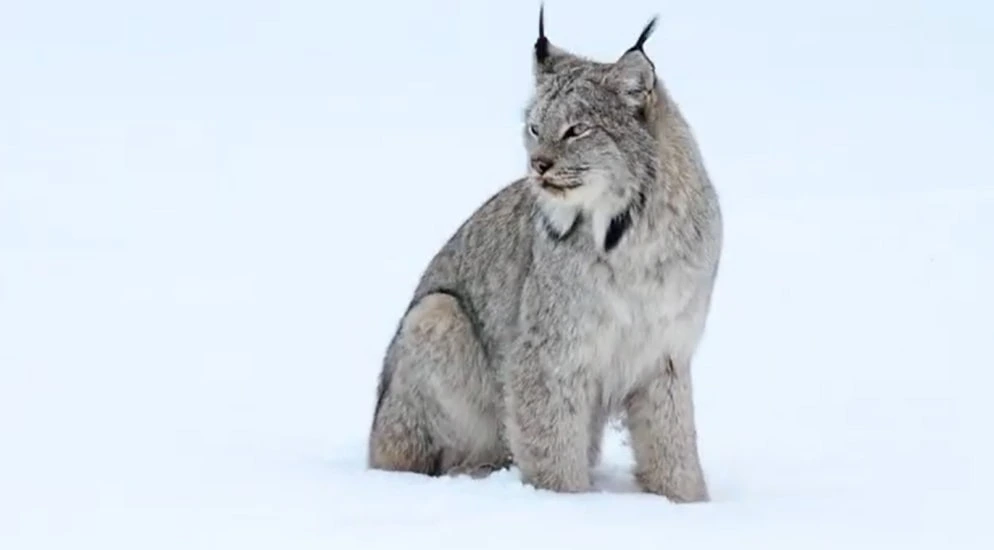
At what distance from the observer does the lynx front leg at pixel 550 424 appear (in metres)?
7.72

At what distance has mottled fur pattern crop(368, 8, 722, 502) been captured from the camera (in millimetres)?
7492

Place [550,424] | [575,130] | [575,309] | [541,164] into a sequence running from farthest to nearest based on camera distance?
[550,424], [575,309], [575,130], [541,164]

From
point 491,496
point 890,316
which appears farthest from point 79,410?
point 890,316

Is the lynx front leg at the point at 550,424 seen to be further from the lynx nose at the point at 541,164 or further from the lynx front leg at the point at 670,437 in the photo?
the lynx nose at the point at 541,164

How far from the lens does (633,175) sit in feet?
24.5

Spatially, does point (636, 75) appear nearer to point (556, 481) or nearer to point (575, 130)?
point (575, 130)

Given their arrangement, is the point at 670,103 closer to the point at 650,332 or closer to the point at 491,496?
the point at 650,332

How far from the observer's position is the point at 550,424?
305 inches

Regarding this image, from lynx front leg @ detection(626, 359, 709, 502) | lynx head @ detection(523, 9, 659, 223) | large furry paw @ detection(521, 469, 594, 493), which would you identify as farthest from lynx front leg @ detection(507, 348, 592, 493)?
lynx head @ detection(523, 9, 659, 223)

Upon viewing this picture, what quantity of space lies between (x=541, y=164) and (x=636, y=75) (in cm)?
54

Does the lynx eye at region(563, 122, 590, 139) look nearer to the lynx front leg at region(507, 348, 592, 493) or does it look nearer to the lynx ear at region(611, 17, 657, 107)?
the lynx ear at region(611, 17, 657, 107)

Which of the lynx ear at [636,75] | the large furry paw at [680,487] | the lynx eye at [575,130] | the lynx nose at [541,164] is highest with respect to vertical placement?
the lynx ear at [636,75]

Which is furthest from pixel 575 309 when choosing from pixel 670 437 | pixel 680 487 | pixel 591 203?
pixel 680 487

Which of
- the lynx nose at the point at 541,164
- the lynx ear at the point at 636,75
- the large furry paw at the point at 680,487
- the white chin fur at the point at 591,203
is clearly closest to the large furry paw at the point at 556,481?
the large furry paw at the point at 680,487
